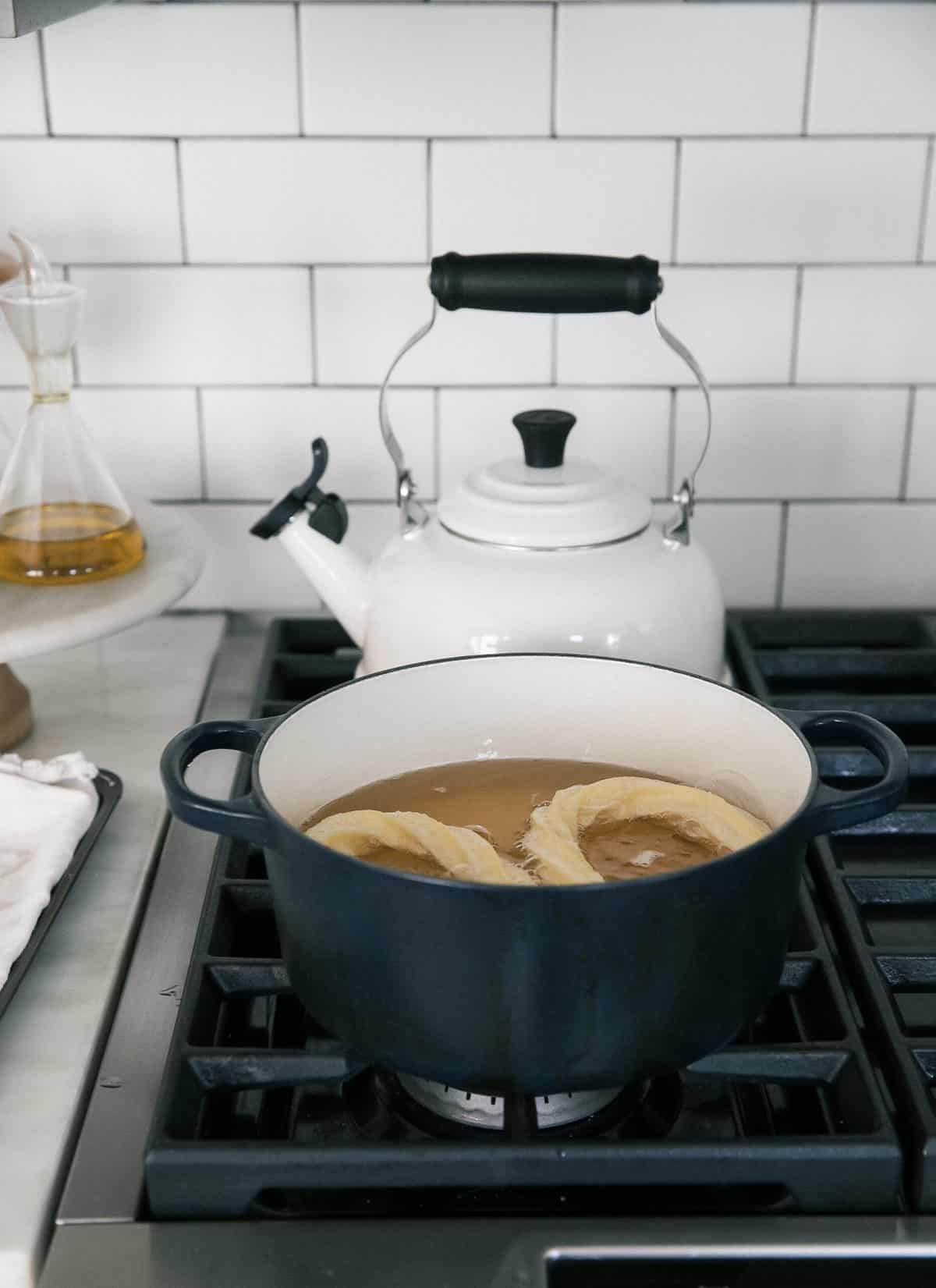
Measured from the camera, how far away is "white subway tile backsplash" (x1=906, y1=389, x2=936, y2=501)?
101cm

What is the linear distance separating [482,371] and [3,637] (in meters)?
0.40

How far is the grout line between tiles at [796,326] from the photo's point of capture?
3.21 ft

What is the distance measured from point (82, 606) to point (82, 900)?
18cm

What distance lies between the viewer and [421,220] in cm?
96

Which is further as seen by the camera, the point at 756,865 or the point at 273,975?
the point at 273,975

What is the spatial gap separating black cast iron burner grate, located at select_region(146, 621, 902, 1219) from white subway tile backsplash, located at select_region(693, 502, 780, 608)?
1.44 feet

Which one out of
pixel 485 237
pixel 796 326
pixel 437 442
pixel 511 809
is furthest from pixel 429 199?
pixel 511 809

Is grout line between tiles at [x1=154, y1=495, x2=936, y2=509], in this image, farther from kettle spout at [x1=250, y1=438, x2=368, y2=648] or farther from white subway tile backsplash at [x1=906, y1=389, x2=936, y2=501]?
kettle spout at [x1=250, y1=438, x2=368, y2=648]

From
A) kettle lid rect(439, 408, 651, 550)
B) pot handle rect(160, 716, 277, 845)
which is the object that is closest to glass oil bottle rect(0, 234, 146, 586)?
kettle lid rect(439, 408, 651, 550)

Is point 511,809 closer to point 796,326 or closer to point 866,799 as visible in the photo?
point 866,799

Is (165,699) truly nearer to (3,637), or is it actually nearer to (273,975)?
(3,637)

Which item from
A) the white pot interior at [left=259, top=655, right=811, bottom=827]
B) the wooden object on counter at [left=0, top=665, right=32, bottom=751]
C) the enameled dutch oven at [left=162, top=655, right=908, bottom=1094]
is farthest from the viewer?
the wooden object on counter at [left=0, top=665, right=32, bottom=751]

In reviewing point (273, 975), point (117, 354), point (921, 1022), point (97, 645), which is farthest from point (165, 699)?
point (921, 1022)

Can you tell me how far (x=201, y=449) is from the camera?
3.36 feet
